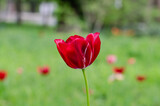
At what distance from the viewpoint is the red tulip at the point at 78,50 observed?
747 mm

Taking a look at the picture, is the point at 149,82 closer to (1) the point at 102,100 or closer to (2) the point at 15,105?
(1) the point at 102,100

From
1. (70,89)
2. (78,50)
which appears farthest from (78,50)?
(70,89)

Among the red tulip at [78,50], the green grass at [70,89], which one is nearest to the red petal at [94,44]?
the red tulip at [78,50]

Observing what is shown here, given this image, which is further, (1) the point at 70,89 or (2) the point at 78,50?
(1) the point at 70,89

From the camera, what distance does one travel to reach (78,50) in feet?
2.49

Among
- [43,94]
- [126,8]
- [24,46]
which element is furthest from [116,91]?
[126,8]

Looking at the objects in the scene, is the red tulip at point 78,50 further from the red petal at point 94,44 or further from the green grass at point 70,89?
the green grass at point 70,89

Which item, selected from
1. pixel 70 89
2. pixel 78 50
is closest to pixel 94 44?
pixel 78 50

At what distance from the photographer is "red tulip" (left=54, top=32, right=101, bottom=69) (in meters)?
0.75

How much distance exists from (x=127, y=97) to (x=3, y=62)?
7.23ft

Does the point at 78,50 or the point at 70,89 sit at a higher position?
the point at 78,50

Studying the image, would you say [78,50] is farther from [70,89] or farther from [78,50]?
[70,89]

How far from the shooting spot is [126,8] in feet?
40.2

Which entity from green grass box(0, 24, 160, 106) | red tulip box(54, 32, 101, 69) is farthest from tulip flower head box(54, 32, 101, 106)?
green grass box(0, 24, 160, 106)
